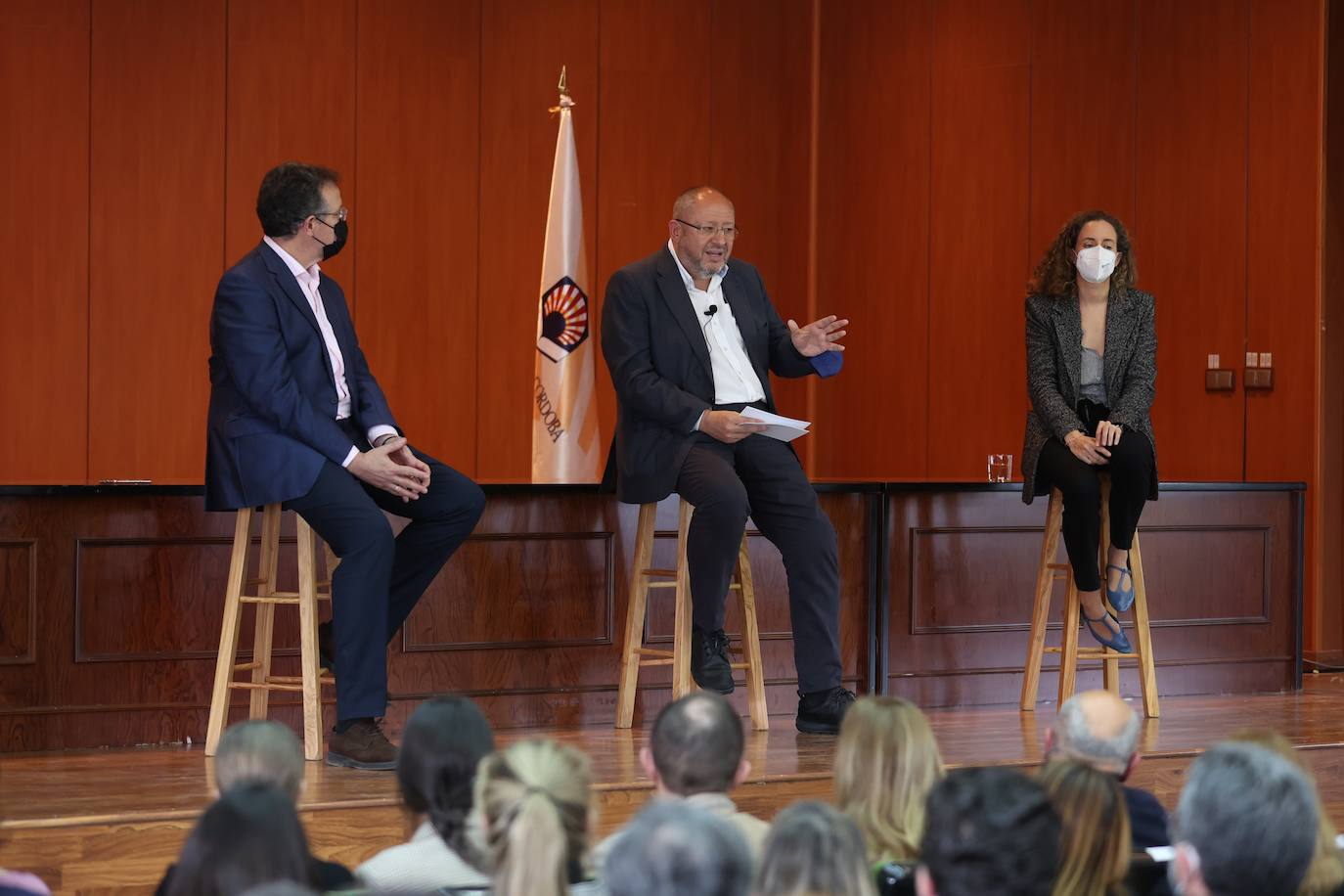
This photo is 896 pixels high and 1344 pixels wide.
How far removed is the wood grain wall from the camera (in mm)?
6781

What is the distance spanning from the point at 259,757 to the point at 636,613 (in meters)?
2.49

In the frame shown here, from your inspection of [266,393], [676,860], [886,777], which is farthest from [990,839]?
[266,393]

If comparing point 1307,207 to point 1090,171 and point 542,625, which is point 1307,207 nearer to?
point 1090,171

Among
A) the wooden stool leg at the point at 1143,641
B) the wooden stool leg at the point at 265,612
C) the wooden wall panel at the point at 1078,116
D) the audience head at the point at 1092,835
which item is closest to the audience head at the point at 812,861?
the audience head at the point at 1092,835

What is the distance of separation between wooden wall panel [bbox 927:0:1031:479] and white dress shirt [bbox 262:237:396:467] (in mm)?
4037

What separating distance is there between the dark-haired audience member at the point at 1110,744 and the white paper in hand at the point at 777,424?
1801 millimetres

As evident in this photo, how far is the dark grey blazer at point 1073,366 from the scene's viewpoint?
15.7 ft

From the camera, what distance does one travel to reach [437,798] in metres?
2.19

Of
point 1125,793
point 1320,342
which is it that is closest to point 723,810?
point 1125,793

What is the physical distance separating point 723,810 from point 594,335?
5492mm

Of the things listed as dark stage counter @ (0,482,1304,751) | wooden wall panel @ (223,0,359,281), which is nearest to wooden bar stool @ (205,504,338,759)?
dark stage counter @ (0,482,1304,751)

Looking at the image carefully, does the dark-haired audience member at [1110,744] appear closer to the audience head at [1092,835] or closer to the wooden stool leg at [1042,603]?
the audience head at [1092,835]

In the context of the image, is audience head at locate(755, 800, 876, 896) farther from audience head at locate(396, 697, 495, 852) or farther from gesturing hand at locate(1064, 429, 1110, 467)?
gesturing hand at locate(1064, 429, 1110, 467)

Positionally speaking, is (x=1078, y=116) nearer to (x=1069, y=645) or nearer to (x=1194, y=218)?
(x=1194, y=218)
